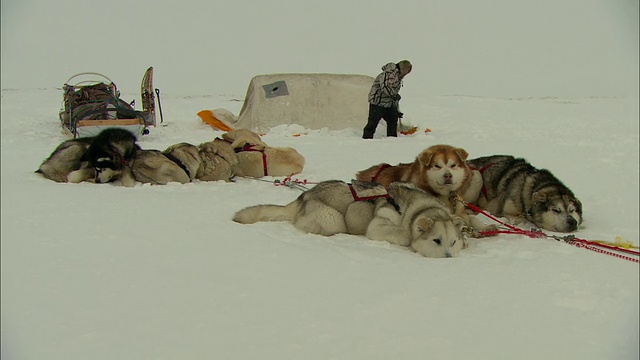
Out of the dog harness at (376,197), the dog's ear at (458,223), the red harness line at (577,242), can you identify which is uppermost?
the dog harness at (376,197)

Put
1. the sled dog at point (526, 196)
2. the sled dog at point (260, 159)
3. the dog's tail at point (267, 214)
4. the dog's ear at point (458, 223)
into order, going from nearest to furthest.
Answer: the dog's ear at point (458, 223), the dog's tail at point (267, 214), the sled dog at point (526, 196), the sled dog at point (260, 159)

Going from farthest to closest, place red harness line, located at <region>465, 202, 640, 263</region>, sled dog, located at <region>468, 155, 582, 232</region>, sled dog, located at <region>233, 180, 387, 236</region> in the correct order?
sled dog, located at <region>468, 155, 582, 232</region>
sled dog, located at <region>233, 180, 387, 236</region>
red harness line, located at <region>465, 202, 640, 263</region>

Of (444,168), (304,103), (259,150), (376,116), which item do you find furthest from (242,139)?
(304,103)

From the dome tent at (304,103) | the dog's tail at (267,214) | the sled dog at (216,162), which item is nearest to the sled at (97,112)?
the dome tent at (304,103)

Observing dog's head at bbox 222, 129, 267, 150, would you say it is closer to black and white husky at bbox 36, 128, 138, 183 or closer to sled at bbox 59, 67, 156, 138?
black and white husky at bbox 36, 128, 138, 183

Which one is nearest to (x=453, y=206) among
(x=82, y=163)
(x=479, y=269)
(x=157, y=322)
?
(x=479, y=269)

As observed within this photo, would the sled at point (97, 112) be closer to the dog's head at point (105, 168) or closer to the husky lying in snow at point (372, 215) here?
the dog's head at point (105, 168)

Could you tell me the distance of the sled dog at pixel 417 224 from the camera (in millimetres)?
2707

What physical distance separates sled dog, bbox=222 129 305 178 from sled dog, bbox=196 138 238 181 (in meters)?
0.11

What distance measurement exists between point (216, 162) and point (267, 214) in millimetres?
1846

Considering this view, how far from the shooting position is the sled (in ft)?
25.8

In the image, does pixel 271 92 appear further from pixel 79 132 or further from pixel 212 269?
pixel 212 269

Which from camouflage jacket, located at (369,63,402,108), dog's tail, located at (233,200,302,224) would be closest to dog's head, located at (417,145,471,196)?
dog's tail, located at (233,200,302,224)

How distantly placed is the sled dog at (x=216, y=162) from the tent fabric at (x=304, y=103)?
418cm
